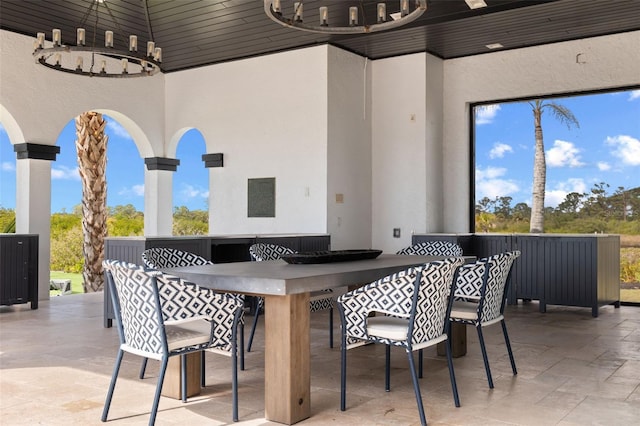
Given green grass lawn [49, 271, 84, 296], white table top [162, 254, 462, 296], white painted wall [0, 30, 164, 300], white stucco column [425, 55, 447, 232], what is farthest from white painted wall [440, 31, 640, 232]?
green grass lawn [49, 271, 84, 296]

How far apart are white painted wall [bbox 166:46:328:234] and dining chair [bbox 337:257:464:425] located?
4.50 meters

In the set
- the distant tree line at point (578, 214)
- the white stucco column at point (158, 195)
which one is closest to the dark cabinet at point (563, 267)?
the distant tree line at point (578, 214)

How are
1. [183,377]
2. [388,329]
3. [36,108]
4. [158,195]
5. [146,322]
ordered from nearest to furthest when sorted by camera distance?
[146,322]
[388,329]
[183,377]
[36,108]
[158,195]

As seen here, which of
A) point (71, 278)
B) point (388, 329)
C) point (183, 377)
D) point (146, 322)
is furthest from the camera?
point (71, 278)

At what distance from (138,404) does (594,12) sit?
595 centimetres

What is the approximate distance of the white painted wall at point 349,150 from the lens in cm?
794

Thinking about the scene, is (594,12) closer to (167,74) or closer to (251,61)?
(251,61)

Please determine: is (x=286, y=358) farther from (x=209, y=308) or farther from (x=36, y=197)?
(x=36, y=197)

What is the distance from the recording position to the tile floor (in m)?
3.23

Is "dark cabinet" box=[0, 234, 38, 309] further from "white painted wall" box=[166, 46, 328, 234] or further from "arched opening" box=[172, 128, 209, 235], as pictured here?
"arched opening" box=[172, 128, 209, 235]

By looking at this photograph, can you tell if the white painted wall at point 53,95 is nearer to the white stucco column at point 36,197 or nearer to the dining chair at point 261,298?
the white stucco column at point 36,197

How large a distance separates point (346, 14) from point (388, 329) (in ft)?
14.4

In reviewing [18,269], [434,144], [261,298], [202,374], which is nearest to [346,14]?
[434,144]

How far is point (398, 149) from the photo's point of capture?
27.8ft
